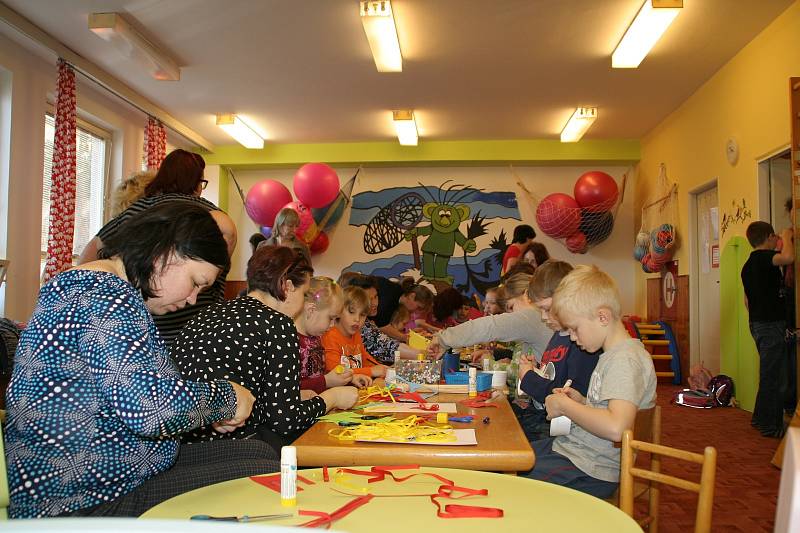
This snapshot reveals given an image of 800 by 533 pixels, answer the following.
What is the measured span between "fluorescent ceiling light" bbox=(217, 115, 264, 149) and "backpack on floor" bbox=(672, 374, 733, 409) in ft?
18.5

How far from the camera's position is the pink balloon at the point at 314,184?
8477 millimetres

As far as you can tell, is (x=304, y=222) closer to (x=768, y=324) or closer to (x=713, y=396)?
(x=713, y=396)

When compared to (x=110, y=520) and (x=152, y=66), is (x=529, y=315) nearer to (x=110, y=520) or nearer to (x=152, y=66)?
(x=110, y=520)

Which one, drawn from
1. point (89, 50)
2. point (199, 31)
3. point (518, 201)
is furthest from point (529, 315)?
point (518, 201)

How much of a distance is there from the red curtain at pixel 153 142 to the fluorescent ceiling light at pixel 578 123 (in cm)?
471

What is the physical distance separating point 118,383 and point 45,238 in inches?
240

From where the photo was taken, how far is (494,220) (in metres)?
9.95

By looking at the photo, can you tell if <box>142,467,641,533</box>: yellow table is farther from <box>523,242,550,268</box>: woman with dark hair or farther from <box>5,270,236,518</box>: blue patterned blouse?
<box>523,242,550,268</box>: woman with dark hair

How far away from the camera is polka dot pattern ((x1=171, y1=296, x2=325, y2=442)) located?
7.15ft

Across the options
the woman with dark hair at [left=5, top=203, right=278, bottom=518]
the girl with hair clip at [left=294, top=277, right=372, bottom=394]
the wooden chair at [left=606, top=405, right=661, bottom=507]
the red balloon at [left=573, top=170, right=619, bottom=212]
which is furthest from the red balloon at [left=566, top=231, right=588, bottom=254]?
the woman with dark hair at [left=5, top=203, right=278, bottom=518]

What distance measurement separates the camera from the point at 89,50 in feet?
21.0

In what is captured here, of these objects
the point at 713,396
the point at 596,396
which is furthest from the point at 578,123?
the point at 596,396

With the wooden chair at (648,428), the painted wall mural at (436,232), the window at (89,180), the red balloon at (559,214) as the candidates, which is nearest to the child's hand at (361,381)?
the wooden chair at (648,428)

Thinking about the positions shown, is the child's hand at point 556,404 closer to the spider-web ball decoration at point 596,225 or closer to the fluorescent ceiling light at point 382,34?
the fluorescent ceiling light at point 382,34
